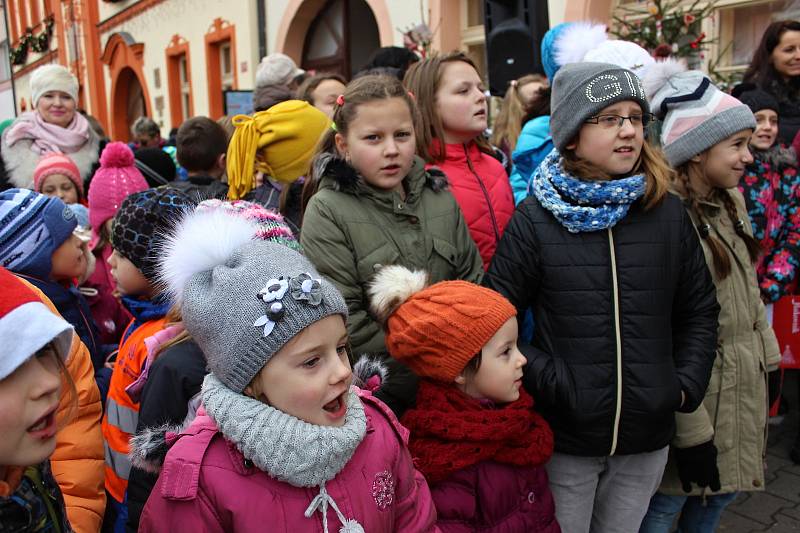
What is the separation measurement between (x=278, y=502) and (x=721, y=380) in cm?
185

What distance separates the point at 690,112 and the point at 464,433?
1.64 meters

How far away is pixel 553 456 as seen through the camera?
2.17 m

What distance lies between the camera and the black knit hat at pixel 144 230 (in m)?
2.05

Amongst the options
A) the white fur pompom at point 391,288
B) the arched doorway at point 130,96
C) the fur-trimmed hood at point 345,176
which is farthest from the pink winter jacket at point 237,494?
the arched doorway at point 130,96

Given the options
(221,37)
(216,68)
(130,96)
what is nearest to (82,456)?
(221,37)

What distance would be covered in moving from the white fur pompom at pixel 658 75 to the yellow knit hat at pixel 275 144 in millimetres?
1418

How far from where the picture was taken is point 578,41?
128 inches

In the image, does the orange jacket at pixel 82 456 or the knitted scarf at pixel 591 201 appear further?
the knitted scarf at pixel 591 201

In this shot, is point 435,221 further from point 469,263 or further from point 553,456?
point 553,456

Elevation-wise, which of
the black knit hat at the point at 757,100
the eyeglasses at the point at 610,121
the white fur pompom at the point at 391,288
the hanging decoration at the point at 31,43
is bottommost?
the white fur pompom at the point at 391,288

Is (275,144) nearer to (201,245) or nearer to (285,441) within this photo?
(201,245)

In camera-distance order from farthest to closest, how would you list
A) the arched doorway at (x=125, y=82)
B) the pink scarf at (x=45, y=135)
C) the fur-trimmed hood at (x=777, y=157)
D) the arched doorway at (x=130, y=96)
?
the arched doorway at (x=130, y=96), the arched doorway at (x=125, y=82), the pink scarf at (x=45, y=135), the fur-trimmed hood at (x=777, y=157)

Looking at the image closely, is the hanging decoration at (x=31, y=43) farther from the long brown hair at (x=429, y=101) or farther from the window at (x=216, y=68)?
the long brown hair at (x=429, y=101)

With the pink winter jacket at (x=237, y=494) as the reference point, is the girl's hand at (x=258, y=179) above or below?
above
